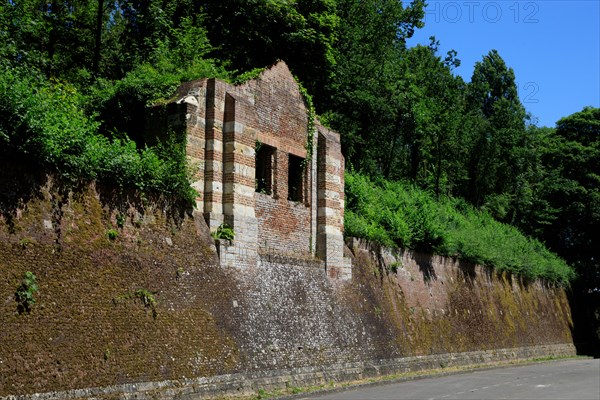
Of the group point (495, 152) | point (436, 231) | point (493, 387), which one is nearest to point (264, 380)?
point (493, 387)

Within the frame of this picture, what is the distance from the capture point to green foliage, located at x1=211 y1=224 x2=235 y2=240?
15.9 m

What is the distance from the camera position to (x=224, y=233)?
1606 cm

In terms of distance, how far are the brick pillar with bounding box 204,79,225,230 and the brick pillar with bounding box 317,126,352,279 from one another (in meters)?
4.24

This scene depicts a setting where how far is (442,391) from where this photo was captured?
55.9ft

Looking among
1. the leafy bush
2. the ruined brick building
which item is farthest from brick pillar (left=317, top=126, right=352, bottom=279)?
the leafy bush

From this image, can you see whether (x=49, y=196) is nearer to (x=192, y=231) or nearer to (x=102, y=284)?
(x=102, y=284)

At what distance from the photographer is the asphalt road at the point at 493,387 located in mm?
15930

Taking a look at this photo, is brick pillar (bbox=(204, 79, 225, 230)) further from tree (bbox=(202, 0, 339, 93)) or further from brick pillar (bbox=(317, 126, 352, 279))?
tree (bbox=(202, 0, 339, 93))

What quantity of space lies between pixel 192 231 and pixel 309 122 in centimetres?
588

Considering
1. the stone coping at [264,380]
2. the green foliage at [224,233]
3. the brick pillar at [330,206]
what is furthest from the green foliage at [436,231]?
the green foliage at [224,233]

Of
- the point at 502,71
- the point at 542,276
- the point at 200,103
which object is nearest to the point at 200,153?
the point at 200,103

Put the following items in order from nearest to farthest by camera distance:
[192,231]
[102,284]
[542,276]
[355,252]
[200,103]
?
1. [102,284]
2. [192,231]
3. [200,103]
4. [355,252]
5. [542,276]

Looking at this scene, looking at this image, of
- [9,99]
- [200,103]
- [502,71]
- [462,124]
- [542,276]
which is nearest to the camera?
[9,99]

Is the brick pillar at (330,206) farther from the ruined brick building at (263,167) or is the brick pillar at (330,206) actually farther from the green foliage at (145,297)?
the green foliage at (145,297)
